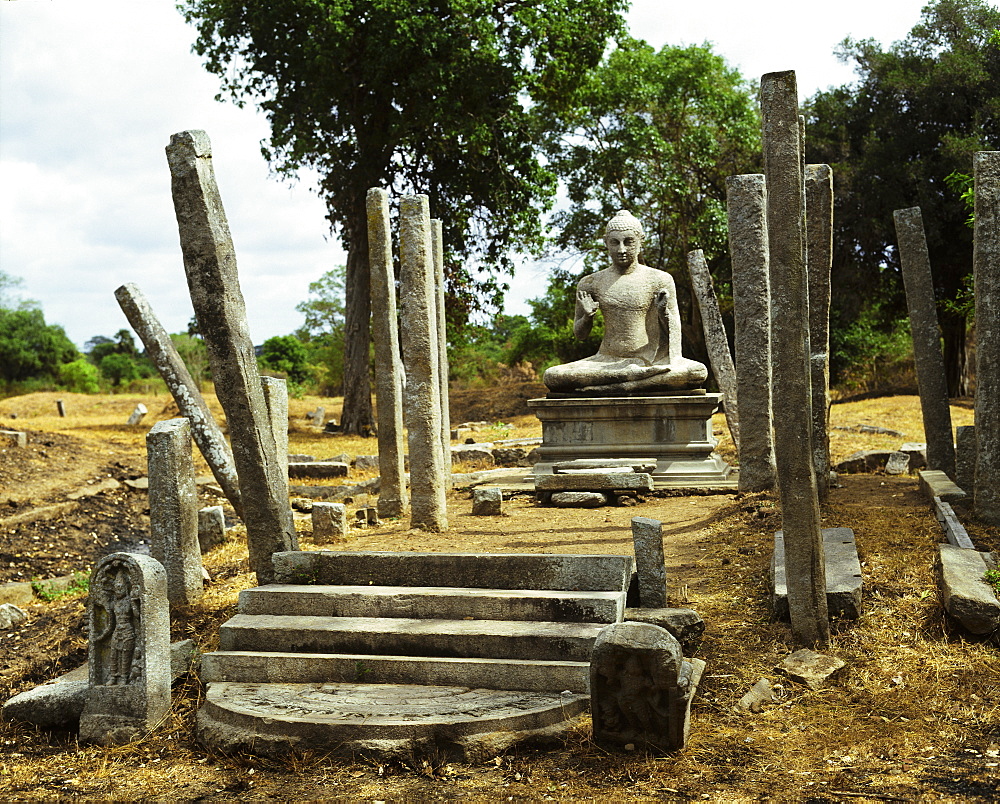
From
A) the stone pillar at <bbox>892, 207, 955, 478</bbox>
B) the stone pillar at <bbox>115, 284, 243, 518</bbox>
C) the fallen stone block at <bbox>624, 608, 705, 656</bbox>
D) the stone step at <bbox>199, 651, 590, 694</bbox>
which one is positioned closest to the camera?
the stone step at <bbox>199, 651, 590, 694</bbox>

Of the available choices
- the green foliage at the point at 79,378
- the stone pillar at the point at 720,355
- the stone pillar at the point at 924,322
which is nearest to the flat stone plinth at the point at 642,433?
the stone pillar at the point at 720,355

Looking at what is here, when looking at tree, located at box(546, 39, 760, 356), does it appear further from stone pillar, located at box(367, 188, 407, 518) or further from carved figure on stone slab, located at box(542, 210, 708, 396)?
stone pillar, located at box(367, 188, 407, 518)

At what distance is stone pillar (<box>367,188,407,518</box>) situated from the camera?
8.81 metres

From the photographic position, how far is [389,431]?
8.80 m

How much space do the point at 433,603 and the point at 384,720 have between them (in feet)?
3.86

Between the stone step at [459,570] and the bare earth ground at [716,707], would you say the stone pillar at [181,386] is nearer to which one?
the bare earth ground at [716,707]

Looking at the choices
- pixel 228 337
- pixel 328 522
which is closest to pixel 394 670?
pixel 228 337

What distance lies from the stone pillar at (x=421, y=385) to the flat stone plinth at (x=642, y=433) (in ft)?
11.3

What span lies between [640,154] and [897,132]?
606 cm

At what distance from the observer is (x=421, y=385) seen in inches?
319

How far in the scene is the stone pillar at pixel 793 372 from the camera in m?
5.42

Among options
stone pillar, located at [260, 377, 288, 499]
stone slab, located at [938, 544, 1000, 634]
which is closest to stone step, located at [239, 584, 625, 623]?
stone pillar, located at [260, 377, 288, 499]

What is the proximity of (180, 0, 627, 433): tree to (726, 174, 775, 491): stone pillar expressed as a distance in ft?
28.4

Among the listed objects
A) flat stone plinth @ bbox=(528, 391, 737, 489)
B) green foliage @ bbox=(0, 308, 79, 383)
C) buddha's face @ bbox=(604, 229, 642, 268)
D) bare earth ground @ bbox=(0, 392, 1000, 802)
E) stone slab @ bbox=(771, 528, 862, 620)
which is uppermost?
green foliage @ bbox=(0, 308, 79, 383)
